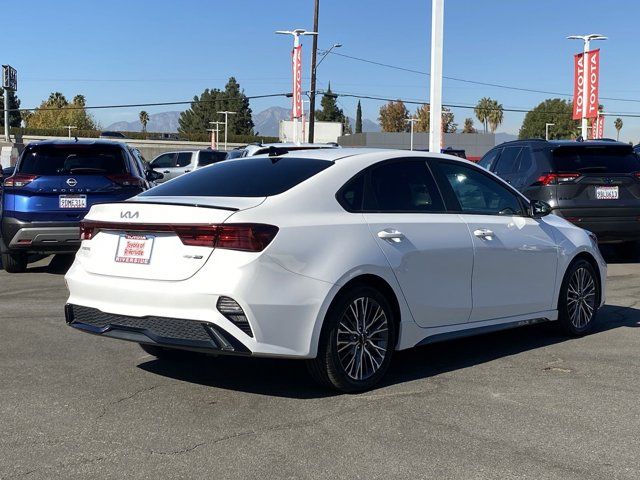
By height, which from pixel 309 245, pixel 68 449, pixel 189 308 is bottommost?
pixel 68 449

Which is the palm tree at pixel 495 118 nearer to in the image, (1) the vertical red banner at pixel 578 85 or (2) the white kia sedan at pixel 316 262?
(1) the vertical red banner at pixel 578 85

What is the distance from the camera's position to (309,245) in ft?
15.4

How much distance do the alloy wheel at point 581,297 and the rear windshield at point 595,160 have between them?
407cm

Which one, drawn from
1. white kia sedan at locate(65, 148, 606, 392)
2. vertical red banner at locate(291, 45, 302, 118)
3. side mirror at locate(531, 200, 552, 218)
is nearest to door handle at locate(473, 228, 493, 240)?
white kia sedan at locate(65, 148, 606, 392)

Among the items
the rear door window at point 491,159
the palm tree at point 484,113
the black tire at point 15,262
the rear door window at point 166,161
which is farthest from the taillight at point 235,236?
the palm tree at point 484,113

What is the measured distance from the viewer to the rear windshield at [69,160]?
388 inches

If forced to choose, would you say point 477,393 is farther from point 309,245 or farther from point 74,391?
point 74,391

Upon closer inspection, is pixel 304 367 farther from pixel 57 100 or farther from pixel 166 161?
pixel 57 100

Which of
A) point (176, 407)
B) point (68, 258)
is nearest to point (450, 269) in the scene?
point (176, 407)

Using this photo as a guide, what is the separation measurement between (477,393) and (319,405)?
42.7 inches

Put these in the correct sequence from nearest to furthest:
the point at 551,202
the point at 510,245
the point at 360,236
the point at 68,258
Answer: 1. the point at 360,236
2. the point at 510,245
3. the point at 551,202
4. the point at 68,258

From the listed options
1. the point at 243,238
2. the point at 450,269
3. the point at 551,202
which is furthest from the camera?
the point at 551,202

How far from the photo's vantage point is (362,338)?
5.01 meters

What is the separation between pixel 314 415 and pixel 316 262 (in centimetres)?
92
